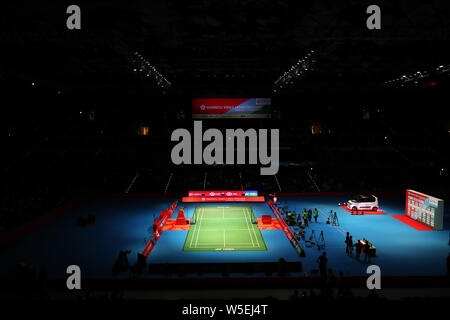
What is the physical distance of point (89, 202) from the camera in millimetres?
31156

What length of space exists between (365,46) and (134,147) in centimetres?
3007

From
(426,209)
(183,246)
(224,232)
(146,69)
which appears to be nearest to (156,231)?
(183,246)

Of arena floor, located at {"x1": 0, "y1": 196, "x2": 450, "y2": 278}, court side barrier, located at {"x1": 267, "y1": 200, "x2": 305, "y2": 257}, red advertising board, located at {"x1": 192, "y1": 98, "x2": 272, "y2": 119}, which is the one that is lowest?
arena floor, located at {"x1": 0, "y1": 196, "x2": 450, "y2": 278}

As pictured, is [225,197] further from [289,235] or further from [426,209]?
[426,209]

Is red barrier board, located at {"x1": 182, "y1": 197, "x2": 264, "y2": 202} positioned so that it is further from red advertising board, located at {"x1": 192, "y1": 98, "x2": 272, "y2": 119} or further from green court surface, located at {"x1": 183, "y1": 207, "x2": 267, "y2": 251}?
red advertising board, located at {"x1": 192, "y1": 98, "x2": 272, "y2": 119}

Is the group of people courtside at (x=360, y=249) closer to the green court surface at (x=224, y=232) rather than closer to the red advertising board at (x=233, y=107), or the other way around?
the green court surface at (x=224, y=232)

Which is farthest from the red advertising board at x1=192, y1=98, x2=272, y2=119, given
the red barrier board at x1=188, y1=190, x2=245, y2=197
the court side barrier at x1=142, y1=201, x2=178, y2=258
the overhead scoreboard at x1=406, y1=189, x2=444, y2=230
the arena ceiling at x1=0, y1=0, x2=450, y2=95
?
the overhead scoreboard at x1=406, y1=189, x2=444, y2=230

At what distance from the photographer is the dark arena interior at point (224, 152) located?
13.2 meters

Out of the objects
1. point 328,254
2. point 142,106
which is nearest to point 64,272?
point 328,254

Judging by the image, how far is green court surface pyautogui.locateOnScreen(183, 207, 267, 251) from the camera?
1792 centimetres

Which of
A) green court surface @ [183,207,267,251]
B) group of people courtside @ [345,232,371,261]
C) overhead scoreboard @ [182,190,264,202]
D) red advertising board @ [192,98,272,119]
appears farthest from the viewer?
overhead scoreboard @ [182,190,264,202]

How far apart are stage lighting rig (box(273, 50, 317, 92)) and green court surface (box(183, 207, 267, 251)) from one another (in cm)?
1126

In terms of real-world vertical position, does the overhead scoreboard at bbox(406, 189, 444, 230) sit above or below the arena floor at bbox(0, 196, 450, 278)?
above
